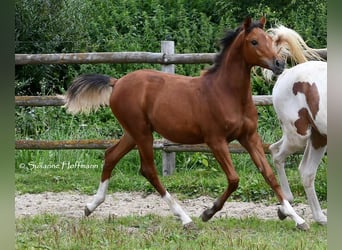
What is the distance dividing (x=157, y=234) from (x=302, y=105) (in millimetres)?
992

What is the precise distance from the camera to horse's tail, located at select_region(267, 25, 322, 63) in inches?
115

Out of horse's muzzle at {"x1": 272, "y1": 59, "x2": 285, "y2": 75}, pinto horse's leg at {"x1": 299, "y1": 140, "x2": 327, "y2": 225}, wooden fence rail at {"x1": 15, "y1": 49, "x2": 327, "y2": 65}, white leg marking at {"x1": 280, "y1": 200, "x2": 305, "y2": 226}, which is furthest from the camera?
wooden fence rail at {"x1": 15, "y1": 49, "x2": 327, "y2": 65}

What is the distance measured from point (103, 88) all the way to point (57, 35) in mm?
424

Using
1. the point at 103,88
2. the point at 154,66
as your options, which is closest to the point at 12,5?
the point at 103,88

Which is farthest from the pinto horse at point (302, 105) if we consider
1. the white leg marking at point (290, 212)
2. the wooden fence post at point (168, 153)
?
the wooden fence post at point (168, 153)

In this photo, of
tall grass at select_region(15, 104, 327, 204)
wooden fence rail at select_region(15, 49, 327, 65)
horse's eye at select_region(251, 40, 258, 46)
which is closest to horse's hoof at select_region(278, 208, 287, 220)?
tall grass at select_region(15, 104, 327, 204)

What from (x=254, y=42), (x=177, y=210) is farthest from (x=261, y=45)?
(x=177, y=210)

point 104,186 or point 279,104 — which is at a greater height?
point 279,104

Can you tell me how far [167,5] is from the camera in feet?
10.1

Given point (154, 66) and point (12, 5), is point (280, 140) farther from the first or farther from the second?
point (12, 5)

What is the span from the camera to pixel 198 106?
3.02 meters

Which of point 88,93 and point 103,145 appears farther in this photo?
point 103,145

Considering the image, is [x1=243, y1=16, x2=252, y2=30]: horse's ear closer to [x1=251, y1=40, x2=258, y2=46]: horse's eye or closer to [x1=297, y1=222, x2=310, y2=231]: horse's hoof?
[x1=251, y1=40, x2=258, y2=46]: horse's eye

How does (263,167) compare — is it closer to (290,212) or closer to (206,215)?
(290,212)
